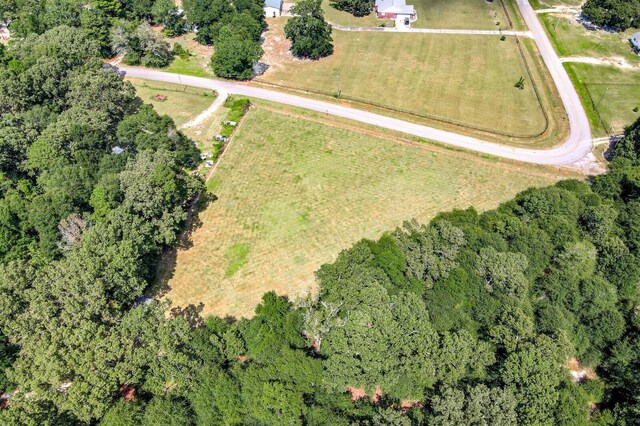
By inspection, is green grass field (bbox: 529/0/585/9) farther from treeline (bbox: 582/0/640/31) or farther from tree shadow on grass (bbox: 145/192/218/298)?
tree shadow on grass (bbox: 145/192/218/298)

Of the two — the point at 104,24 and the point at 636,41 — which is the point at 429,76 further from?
the point at 104,24

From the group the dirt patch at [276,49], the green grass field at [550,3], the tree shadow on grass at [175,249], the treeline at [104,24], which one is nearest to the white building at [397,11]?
the dirt patch at [276,49]

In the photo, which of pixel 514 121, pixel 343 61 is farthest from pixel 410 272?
pixel 343 61

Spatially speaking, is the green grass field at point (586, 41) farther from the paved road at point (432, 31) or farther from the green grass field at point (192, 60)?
the green grass field at point (192, 60)

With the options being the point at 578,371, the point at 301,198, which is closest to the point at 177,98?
the point at 301,198

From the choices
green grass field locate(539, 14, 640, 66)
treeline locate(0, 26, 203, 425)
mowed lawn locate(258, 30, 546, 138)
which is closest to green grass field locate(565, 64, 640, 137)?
green grass field locate(539, 14, 640, 66)

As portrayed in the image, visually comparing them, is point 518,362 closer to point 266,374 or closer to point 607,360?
point 607,360
